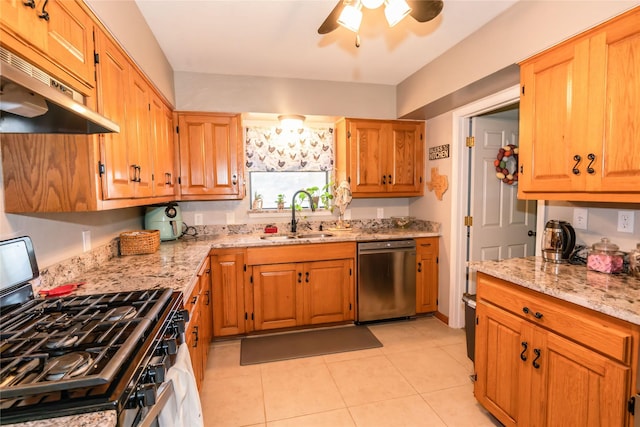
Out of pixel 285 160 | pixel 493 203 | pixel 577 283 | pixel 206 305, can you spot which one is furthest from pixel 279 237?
pixel 577 283

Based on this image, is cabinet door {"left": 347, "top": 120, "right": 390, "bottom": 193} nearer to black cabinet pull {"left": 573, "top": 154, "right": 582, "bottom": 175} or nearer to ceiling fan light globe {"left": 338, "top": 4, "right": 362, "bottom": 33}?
ceiling fan light globe {"left": 338, "top": 4, "right": 362, "bottom": 33}

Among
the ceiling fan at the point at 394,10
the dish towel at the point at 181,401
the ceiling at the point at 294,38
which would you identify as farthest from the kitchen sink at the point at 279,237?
the ceiling fan at the point at 394,10

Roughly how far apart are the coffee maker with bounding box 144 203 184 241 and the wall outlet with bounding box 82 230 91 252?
887mm

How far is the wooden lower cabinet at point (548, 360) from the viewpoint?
118 cm

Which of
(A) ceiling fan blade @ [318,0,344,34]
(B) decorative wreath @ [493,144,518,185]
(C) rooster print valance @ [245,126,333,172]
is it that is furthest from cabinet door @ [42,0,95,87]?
(B) decorative wreath @ [493,144,518,185]

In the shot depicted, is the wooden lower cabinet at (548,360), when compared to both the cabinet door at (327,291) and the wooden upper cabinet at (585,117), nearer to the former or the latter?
the wooden upper cabinet at (585,117)

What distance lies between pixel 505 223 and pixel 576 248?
1292 millimetres

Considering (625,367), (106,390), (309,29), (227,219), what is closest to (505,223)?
(625,367)

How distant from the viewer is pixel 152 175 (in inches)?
85.7

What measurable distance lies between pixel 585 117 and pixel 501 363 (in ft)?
4.46

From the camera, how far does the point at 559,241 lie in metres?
1.85

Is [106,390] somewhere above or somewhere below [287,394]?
above

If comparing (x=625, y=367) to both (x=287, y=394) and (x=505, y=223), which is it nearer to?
(x=287, y=394)

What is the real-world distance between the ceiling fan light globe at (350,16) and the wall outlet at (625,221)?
1788mm
